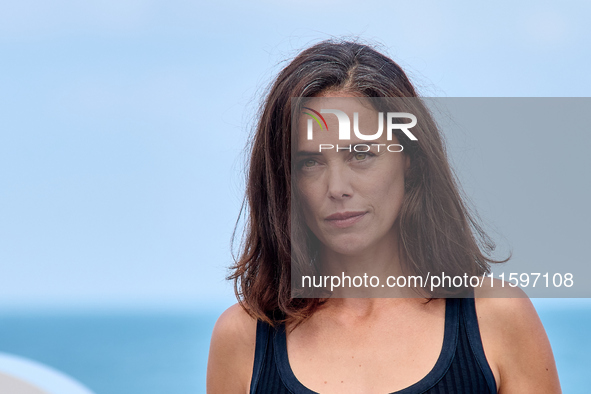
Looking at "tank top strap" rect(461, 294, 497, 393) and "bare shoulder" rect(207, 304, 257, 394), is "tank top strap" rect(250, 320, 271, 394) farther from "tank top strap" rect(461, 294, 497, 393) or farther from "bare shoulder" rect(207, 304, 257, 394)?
"tank top strap" rect(461, 294, 497, 393)

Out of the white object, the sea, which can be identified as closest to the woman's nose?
the white object

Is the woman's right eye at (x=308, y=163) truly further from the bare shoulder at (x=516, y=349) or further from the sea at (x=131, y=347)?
the sea at (x=131, y=347)

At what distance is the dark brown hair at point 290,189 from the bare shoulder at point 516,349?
11cm

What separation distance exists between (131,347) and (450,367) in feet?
40.6

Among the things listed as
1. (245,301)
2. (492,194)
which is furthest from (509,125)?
(245,301)

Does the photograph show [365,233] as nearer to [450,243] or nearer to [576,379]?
[450,243]

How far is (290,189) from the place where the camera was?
3.94 ft

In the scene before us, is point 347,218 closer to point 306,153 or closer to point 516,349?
point 306,153

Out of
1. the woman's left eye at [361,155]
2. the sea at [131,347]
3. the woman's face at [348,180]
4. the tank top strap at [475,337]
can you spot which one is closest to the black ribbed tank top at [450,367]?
the tank top strap at [475,337]

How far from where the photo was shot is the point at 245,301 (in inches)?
49.7

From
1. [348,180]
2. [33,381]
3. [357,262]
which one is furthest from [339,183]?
[33,381]

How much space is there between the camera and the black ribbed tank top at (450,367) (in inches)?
42.6

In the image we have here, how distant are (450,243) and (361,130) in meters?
0.29

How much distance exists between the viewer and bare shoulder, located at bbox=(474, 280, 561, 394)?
1098mm
